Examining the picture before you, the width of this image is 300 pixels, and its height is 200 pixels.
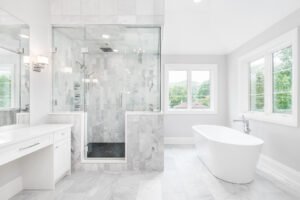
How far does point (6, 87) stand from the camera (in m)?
2.37

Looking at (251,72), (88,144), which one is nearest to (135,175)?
(88,144)

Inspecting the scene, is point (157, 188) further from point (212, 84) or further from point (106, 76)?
point (212, 84)

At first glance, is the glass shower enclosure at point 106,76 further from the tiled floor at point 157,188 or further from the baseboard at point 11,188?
the baseboard at point 11,188

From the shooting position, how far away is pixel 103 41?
3809 millimetres

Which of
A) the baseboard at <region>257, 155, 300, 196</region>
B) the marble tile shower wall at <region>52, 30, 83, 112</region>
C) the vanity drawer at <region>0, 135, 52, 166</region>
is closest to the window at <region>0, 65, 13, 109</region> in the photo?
the vanity drawer at <region>0, 135, 52, 166</region>

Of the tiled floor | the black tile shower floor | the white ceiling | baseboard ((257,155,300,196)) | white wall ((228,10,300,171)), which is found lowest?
the tiled floor

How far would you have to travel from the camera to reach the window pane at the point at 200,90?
208 inches

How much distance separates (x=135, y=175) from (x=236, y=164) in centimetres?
157

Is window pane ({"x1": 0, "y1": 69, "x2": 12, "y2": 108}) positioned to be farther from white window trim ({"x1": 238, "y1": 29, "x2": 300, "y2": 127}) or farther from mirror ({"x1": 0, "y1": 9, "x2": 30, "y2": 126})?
white window trim ({"x1": 238, "y1": 29, "x2": 300, "y2": 127})

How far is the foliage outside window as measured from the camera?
5273mm

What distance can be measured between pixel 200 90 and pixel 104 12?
3249 millimetres

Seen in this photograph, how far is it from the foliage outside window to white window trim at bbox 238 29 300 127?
1.00 m

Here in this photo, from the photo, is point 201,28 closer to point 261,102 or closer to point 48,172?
point 261,102

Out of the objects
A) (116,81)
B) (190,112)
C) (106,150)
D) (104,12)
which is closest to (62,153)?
(106,150)
